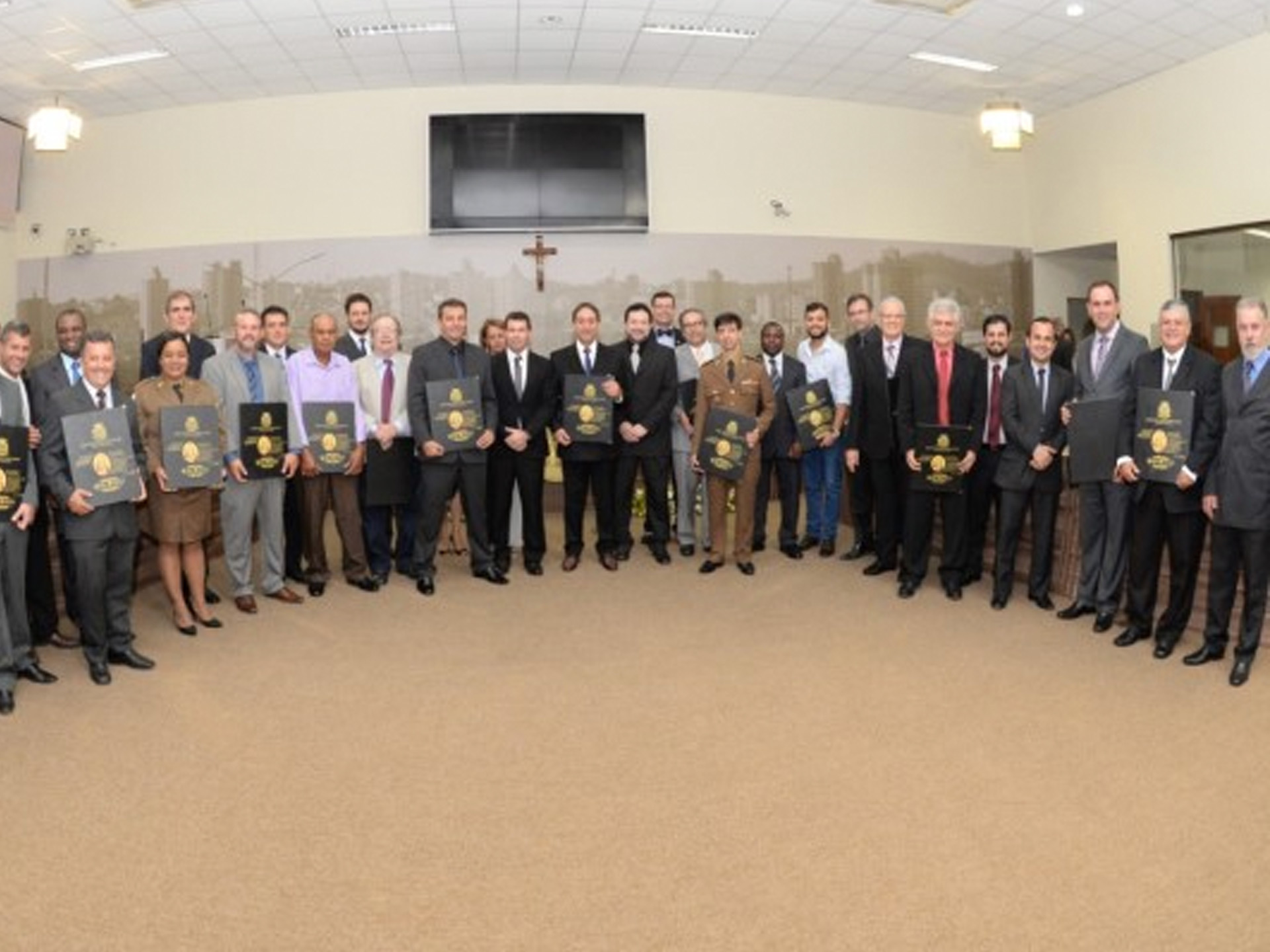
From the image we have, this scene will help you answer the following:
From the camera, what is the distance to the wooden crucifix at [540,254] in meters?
9.46

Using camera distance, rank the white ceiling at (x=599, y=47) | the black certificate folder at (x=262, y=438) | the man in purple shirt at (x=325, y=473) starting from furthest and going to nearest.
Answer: the white ceiling at (x=599, y=47) < the man in purple shirt at (x=325, y=473) < the black certificate folder at (x=262, y=438)

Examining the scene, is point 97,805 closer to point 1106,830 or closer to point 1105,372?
point 1106,830

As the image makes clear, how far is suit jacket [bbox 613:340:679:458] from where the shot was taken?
20.5 ft

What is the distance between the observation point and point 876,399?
6059 mm

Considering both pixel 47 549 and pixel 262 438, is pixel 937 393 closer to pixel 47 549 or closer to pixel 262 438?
pixel 262 438

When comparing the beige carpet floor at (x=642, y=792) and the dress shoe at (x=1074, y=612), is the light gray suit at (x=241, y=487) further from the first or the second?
the dress shoe at (x=1074, y=612)

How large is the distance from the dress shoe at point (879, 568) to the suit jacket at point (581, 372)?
66.9 inches

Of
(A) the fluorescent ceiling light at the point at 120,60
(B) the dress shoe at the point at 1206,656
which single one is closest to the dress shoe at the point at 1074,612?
(B) the dress shoe at the point at 1206,656

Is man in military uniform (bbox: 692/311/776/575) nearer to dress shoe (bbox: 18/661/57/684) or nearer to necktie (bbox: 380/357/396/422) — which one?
necktie (bbox: 380/357/396/422)

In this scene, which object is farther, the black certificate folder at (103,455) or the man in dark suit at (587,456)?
the man in dark suit at (587,456)

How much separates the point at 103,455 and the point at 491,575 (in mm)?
2358

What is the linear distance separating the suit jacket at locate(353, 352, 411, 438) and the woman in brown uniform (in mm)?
937

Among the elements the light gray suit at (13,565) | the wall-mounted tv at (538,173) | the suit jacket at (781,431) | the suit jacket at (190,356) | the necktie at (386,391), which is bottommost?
the light gray suit at (13,565)

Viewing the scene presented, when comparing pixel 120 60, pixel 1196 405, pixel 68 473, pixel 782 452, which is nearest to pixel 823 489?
pixel 782 452
